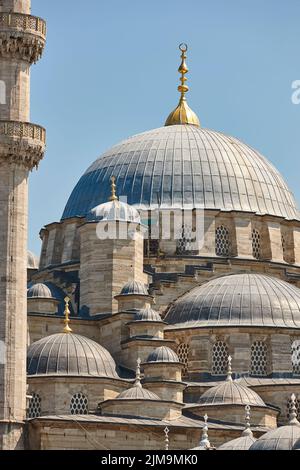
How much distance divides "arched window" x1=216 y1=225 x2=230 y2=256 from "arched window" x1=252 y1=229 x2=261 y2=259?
44.7 inches

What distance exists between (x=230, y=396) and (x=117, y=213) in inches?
352

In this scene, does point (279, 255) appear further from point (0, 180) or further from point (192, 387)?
point (0, 180)

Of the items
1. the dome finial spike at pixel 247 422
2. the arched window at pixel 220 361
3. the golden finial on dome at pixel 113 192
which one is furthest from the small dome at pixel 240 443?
the golden finial on dome at pixel 113 192

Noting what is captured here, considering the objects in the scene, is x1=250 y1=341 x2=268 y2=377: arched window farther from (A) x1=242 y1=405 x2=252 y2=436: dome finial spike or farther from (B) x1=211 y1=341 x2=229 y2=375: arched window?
(A) x1=242 y1=405 x2=252 y2=436: dome finial spike

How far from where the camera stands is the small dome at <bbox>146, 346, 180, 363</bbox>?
68250 millimetres

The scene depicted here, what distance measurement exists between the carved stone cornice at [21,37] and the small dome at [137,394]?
10543 millimetres

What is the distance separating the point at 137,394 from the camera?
6600cm

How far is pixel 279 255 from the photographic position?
79.1 metres

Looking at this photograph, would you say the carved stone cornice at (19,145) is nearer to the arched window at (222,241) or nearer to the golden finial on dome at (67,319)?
the golden finial on dome at (67,319)

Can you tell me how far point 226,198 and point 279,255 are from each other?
2.90 metres

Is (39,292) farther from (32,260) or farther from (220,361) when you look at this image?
(32,260)

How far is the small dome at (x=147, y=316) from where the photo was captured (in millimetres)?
70250

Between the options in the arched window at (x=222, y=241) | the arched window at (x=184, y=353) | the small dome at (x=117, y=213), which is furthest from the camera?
the arched window at (x=222, y=241)
